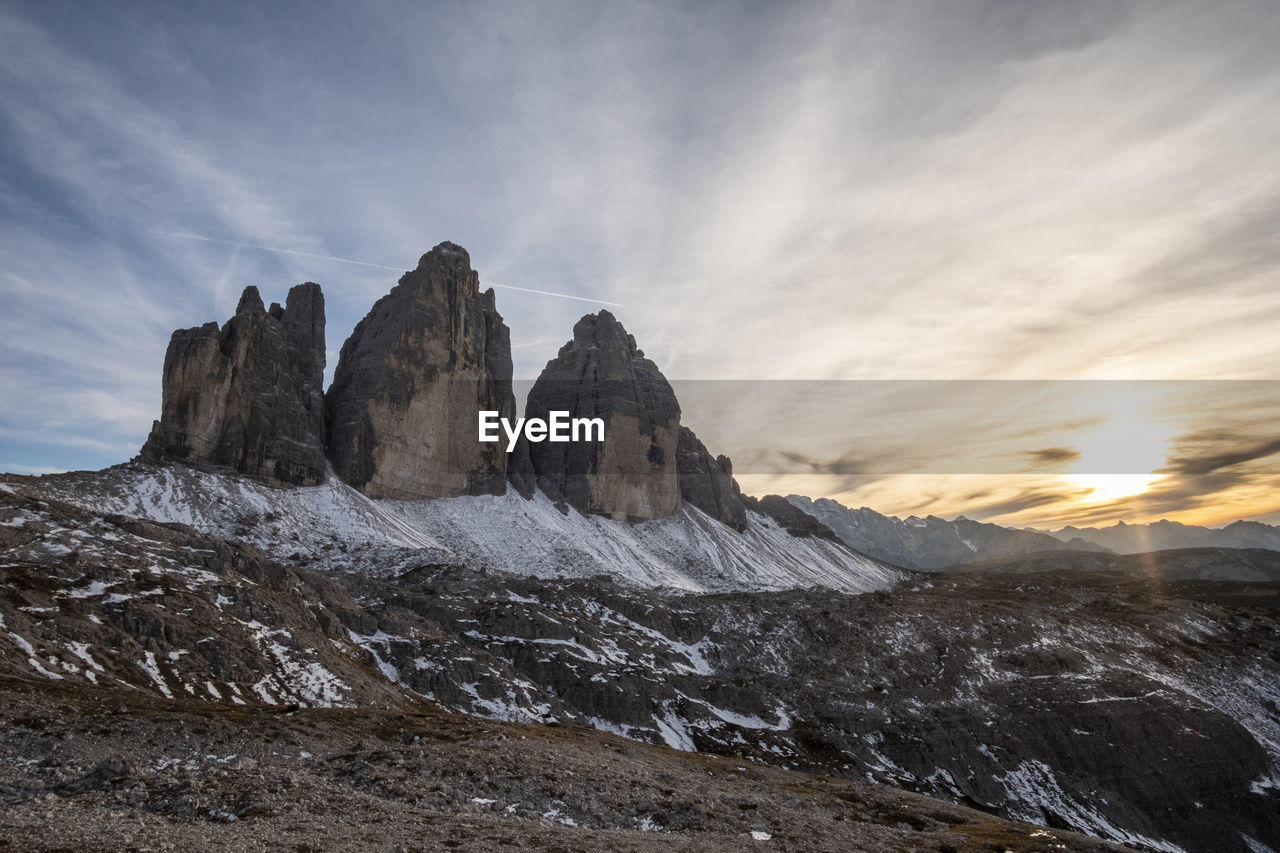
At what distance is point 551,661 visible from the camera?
83125mm

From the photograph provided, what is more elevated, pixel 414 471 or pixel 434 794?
Result: pixel 414 471

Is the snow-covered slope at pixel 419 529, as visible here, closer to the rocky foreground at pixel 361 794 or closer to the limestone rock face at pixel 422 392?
the limestone rock face at pixel 422 392

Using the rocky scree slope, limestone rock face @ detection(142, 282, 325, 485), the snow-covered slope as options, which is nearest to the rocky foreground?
the rocky scree slope

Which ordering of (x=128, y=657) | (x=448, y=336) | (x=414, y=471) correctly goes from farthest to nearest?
(x=448, y=336)
(x=414, y=471)
(x=128, y=657)

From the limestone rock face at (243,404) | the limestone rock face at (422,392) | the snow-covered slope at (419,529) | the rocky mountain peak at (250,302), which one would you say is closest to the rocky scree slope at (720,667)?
the snow-covered slope at (419,529)

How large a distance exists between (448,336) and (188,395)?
182 ft

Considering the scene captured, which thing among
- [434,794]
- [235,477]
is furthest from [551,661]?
[235,477]

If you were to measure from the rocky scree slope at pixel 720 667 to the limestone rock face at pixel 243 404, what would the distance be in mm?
45382

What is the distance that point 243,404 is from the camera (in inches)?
5231

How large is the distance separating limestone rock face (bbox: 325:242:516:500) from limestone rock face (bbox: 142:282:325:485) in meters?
9.08

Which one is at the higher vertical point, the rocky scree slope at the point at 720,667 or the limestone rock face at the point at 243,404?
the limestone rock face at the point at 243,404

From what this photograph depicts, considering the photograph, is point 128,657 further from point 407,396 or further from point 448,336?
point 448,336

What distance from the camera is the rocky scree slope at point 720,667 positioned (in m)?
50.9

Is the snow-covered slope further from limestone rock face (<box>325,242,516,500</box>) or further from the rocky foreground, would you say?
the rocky foreground
